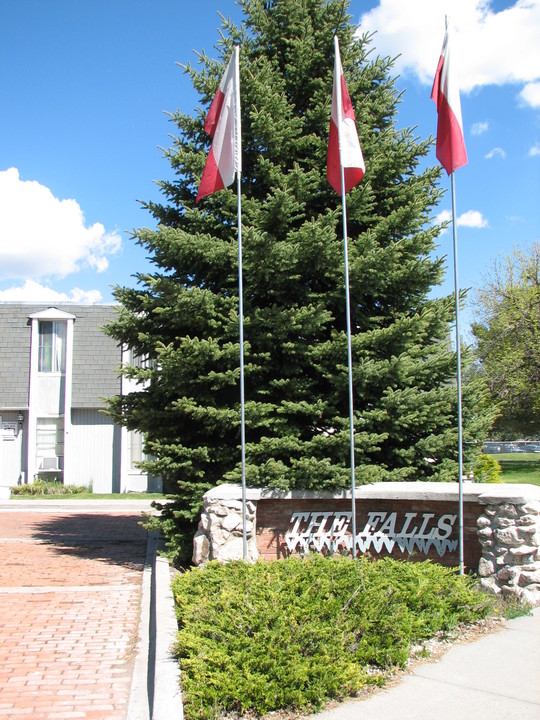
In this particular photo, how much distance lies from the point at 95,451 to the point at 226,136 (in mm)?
18348

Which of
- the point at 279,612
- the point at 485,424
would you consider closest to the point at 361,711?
the point at 279,612

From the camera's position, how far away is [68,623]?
6.96 metres

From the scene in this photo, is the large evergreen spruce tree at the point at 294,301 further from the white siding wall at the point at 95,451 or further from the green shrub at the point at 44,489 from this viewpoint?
the white siding wall at the point at 95,451

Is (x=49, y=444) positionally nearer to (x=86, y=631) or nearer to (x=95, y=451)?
(x=95, y=451)

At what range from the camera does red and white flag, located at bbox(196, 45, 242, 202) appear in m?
8.19

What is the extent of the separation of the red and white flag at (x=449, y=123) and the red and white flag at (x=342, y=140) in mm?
982

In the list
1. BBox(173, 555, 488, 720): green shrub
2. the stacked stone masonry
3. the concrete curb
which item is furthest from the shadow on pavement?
the stacked stone masonry

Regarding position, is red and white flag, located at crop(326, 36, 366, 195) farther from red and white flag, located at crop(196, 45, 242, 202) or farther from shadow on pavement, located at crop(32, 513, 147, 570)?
shadow on pavement, located at crop(32, 513, 147, 570)

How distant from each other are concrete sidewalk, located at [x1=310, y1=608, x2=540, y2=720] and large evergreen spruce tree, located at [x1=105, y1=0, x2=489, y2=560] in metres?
3.17

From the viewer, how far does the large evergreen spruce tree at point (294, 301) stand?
29.5ft

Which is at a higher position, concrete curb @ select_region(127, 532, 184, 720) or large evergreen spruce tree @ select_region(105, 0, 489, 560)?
large evergreen spruce tree @ select_region(105, 0, 489, 560)

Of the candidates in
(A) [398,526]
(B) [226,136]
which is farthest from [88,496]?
(B) [226,136]

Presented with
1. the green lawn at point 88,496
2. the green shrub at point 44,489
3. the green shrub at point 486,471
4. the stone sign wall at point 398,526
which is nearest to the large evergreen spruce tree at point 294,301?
the stone sign wall at point 398,526

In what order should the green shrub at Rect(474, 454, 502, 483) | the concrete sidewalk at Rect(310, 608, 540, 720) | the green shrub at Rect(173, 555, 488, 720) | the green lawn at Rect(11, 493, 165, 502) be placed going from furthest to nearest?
the green lawn at Rect(11, 493, 165, 502), the green shrub at Rect(474, 454, 502, 483), the green shrub at Rect(173, 555, 488, 720), the concrete sidewalk at Rect(310, 608, 540, 720)
